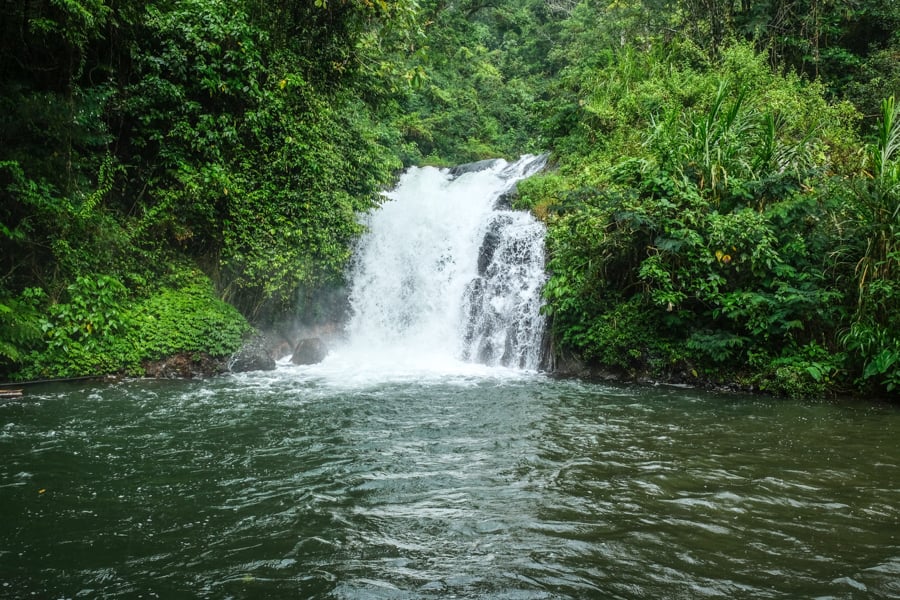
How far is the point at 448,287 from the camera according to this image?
1334 centimetres

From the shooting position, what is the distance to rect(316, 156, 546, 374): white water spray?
1146cm

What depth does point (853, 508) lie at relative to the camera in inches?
162

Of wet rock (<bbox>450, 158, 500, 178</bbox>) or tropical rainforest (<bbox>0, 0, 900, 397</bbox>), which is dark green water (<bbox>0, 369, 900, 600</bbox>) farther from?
wet rock (<bbox>450, 158, 500, 178</bbox>)

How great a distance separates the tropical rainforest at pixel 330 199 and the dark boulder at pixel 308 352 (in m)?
1.23

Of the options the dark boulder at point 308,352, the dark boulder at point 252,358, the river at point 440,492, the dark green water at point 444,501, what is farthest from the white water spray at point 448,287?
the dark green water at point 444,501

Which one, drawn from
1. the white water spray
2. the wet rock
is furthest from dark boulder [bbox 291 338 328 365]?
the wet rock

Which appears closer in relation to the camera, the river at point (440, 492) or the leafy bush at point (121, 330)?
the river at point (440, 492)

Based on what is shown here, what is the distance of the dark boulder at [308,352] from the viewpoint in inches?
448

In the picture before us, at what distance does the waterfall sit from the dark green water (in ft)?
14.1

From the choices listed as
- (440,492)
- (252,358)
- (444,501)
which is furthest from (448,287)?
(444,501)

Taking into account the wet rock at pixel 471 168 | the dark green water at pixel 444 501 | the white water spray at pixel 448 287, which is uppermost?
the wet rock at pixel 471 168

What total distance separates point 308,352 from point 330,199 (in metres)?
3.14

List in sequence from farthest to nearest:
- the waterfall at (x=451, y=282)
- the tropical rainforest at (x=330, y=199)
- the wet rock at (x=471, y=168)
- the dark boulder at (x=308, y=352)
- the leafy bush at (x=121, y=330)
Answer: the wet rock at (x=471, y=168) < the waterfall at (x=451, y=282) < the dark boulder at (x=308, y=352) < the leafy bush at (x=121, y=330) < the tropical rainforest at (x=330, y=199)

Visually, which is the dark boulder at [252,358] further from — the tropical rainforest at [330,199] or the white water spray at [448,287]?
the white water spray at [448,287]
